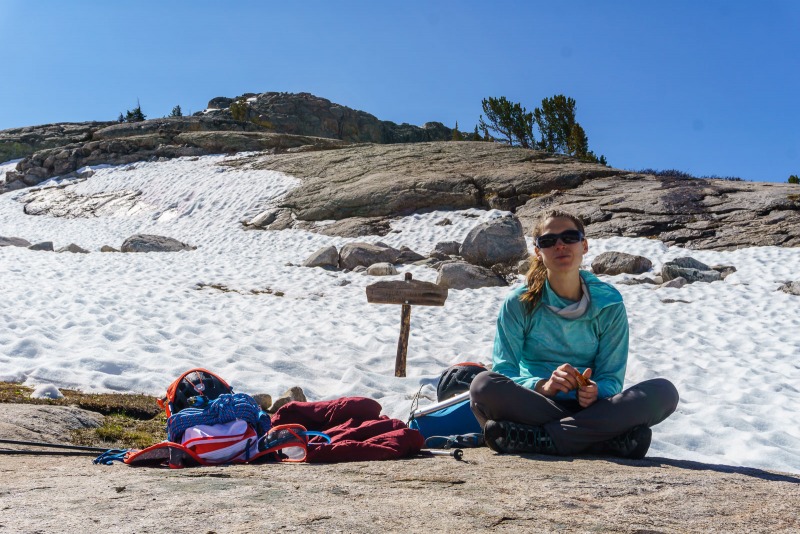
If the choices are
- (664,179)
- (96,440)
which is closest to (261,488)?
(96,440)

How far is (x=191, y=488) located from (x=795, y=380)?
22.4 feet

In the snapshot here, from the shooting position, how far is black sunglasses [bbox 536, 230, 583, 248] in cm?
405

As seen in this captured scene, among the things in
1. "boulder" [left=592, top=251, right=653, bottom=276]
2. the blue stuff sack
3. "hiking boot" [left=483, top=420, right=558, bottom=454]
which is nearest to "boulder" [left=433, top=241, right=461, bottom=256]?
"boulder" [left=592, top=251, right=653, bottom=276]

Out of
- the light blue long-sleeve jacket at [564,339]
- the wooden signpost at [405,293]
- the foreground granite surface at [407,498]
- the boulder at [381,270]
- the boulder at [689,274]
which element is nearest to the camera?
the foreground granite surface at [407,498]

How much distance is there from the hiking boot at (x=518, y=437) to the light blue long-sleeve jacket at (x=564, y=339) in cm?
25

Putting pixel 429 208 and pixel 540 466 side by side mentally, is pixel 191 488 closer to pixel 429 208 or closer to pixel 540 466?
pixel 540 466

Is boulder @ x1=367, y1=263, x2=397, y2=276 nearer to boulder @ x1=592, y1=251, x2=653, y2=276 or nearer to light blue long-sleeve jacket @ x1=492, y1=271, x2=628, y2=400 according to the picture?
boulder @ x1=592, y1=251, x2=653, y2=276

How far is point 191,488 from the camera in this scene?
2842mm

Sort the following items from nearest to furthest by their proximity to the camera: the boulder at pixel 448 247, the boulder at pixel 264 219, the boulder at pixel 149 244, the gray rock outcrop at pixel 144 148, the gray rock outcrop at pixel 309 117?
the boulder at pixel 448 247, the boulder at pixel 149 244, the boulder at pixel 264 219, the gray rock outcrop at pixel 144 148, the gray rock outcrop at pixel 309 117

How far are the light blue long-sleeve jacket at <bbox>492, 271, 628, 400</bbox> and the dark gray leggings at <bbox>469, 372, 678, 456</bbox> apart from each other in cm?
14

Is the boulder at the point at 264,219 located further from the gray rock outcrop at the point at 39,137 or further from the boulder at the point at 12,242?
the gray rock outcrop at the point at 39,137

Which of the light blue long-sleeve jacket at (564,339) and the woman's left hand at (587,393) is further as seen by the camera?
the light blue long-sleeve jacket at (564,339)

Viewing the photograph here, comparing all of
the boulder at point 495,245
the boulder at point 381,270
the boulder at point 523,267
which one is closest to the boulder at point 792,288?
the boulder at point 523,267

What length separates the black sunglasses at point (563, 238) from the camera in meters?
4.05
